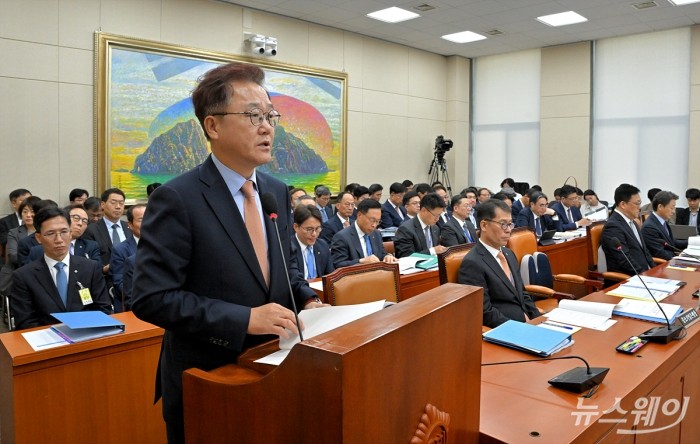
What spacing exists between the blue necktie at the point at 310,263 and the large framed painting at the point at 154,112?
2791mm

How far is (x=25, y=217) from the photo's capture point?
5211 millimetres

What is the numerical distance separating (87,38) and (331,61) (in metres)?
3.88

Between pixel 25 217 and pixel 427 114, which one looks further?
pixel 427 114

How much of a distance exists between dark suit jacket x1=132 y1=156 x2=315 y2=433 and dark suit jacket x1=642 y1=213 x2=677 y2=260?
489 centimetres

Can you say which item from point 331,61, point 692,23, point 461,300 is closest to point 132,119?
point 331,61

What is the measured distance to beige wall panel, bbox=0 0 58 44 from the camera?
5.77 m

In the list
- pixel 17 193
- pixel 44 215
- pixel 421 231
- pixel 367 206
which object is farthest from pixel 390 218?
pixel 44 215

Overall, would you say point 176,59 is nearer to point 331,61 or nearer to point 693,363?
point 331,61

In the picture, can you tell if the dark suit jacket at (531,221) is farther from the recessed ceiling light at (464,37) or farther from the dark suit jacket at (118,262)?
the dark suit jacket at (118,262)

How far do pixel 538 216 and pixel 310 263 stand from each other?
4051 mm

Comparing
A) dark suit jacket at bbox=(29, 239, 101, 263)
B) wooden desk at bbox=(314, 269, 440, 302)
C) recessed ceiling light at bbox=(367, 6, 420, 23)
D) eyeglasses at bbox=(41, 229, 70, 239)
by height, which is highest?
recessed ceiling light at bbox=(367, 6, 420, 23)

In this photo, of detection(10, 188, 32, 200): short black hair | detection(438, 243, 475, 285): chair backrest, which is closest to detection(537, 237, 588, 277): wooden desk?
detection(438, 243, 475, 285): chair backrest

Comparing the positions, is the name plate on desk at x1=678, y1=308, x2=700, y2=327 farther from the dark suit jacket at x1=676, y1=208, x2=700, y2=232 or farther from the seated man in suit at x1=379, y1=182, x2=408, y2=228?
the dark suit jacket at x1=676, y1=208, x2=700, y2=232

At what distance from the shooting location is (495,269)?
3.08 metres
